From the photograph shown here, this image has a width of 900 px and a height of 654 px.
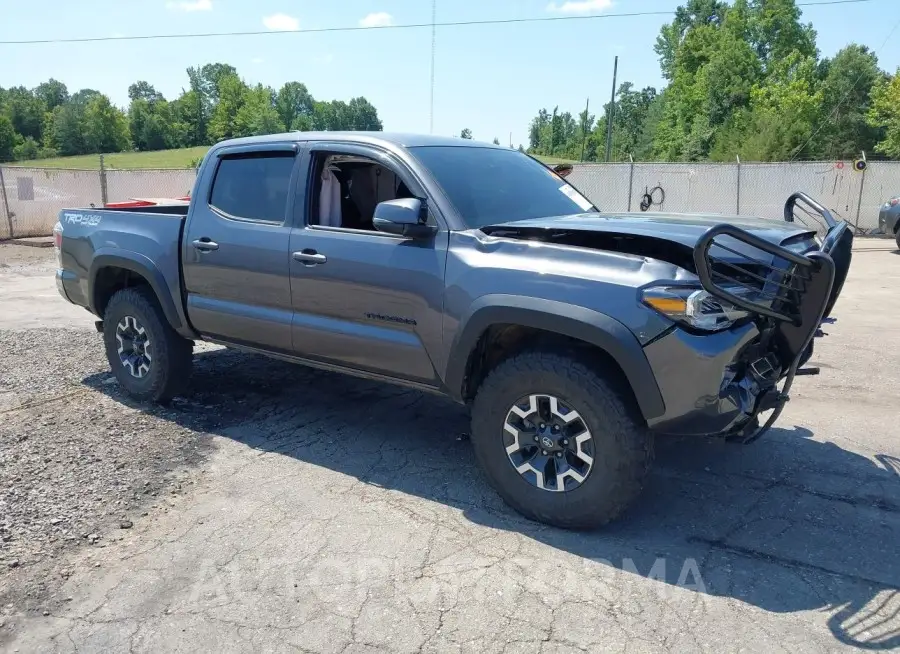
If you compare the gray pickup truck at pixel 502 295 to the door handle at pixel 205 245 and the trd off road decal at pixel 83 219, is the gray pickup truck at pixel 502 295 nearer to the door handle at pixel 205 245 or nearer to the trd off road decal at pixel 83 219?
the door handle at pixel 205 245

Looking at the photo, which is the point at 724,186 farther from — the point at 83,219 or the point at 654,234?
the point at 654,234

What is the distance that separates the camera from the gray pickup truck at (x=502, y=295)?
315cm

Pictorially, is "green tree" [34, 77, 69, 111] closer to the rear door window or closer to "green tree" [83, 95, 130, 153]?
"green tree" [83, 95, 130, 153]

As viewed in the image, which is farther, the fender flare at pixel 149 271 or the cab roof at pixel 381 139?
the fender flare at pixel 149 271

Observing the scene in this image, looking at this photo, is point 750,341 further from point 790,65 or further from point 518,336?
point 790,65

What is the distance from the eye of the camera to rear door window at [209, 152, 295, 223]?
463cm

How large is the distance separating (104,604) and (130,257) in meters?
2.93

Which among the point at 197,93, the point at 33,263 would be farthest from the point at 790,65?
the point at 197,93

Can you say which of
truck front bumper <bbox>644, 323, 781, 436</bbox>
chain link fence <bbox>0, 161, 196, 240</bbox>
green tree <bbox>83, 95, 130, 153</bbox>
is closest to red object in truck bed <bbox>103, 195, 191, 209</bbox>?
truck front bumper <bbox>644, 323, 781, 436</bbox>

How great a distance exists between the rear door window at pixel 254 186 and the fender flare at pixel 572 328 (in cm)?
169

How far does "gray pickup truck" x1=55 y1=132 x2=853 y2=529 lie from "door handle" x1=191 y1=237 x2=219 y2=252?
0.07 feet

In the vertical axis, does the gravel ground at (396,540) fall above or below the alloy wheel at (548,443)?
below

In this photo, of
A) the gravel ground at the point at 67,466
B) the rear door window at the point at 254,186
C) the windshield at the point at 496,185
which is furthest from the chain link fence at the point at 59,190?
the windshield at the point at 496,185

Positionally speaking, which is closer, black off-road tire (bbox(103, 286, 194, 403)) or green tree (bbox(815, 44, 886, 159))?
black off-road tire (bbox(103, 286, 194, 403))
